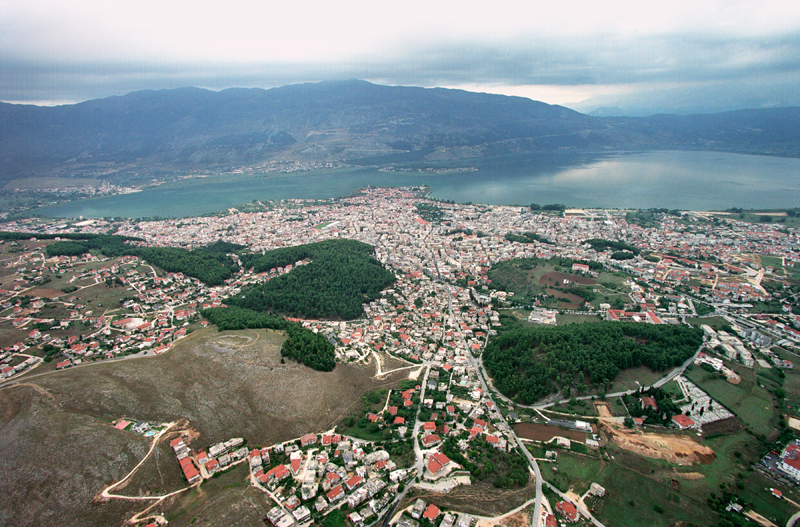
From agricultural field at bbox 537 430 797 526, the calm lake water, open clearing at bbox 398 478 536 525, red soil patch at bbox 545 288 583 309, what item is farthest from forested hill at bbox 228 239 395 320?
the calm lake water

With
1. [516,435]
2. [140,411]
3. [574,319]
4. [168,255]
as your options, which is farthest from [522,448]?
[168,255]

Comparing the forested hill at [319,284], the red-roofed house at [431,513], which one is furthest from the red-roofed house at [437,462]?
the forested hill at [319,284]

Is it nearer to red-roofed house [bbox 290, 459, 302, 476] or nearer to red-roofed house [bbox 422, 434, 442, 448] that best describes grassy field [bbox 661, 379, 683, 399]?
red-roofed house [bbox 422, 434, 442, 448]

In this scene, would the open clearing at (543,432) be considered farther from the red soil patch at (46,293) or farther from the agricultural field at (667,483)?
the red soil patch at (46,293)

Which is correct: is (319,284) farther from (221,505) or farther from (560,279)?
(221,505)

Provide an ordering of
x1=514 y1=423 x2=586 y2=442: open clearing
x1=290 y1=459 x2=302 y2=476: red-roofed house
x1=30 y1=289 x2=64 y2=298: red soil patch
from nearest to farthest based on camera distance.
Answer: x1=290 y1=459 x2=302 y2=476: red-roofed house < x1=514 y1=423 x2=586 y2=442: open clearing < x1=30 y1=289 x2=64 y2=298: red soil patch

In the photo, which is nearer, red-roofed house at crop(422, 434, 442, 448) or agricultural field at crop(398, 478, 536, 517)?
agricultural field at crop(398, 478, 536, 517)
